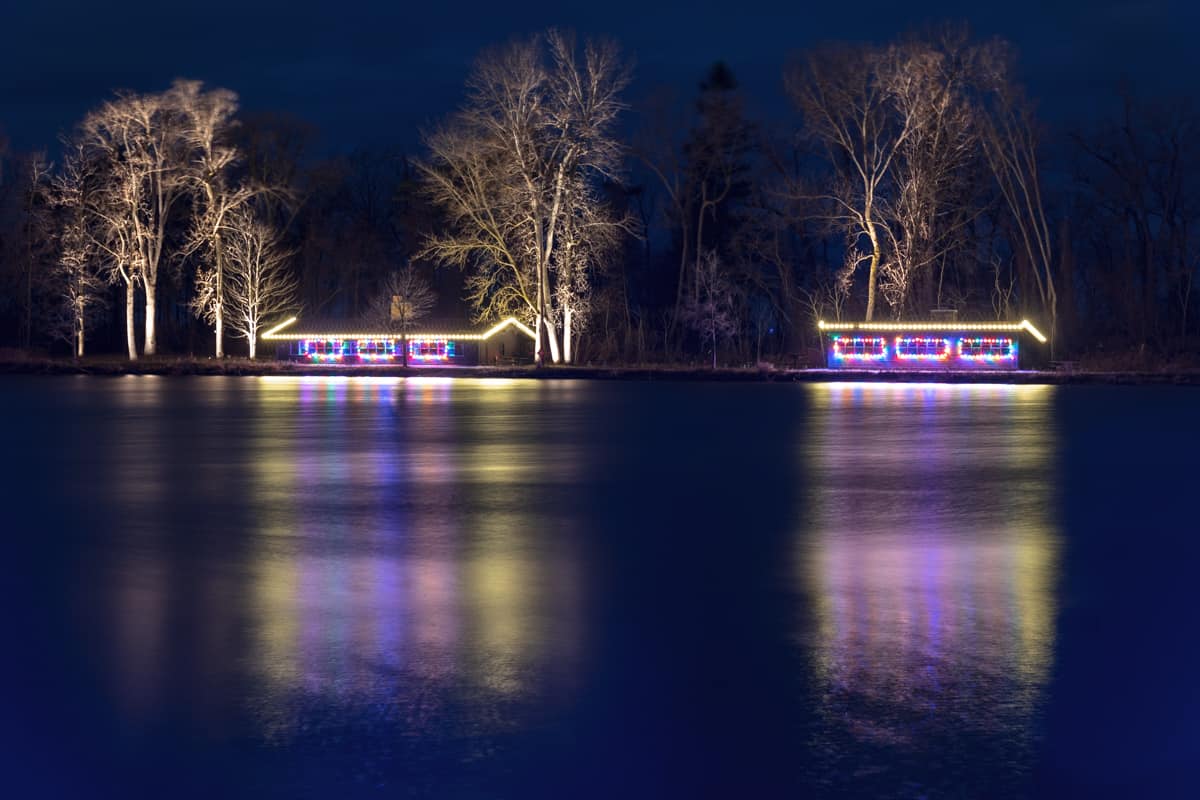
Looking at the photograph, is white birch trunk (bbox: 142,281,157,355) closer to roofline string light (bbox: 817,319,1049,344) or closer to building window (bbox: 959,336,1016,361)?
roofline string light (bbox: 817,319,1049,344)

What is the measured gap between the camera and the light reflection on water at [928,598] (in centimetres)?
723

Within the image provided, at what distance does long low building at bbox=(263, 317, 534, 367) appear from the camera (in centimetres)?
7644

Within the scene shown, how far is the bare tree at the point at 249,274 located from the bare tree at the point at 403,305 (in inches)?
255

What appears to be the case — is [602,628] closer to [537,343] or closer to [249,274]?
[537,343]

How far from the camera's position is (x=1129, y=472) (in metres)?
20.7

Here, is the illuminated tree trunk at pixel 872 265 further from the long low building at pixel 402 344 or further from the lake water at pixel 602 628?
the lake water at pixel 602 628

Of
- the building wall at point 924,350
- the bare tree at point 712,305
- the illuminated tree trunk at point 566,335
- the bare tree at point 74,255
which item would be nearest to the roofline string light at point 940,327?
the building wall at point 924,350

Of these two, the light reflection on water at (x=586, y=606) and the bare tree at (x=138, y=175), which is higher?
the bare tree at (x=138, y=175)

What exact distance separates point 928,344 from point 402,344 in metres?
27.8

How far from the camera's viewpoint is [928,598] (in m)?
10.6

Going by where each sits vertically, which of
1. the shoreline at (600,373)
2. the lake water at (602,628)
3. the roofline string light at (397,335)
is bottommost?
the lake water at (602,628)

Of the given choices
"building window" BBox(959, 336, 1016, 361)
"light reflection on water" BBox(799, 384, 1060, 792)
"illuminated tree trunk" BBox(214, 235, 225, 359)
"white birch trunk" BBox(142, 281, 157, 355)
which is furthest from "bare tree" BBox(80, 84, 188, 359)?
"light reflection on water" BBox(799, 384, 1060, 792)

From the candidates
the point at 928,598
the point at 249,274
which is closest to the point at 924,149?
A: the point at 249,274

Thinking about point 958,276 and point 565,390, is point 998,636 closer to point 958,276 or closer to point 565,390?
point 565,390
